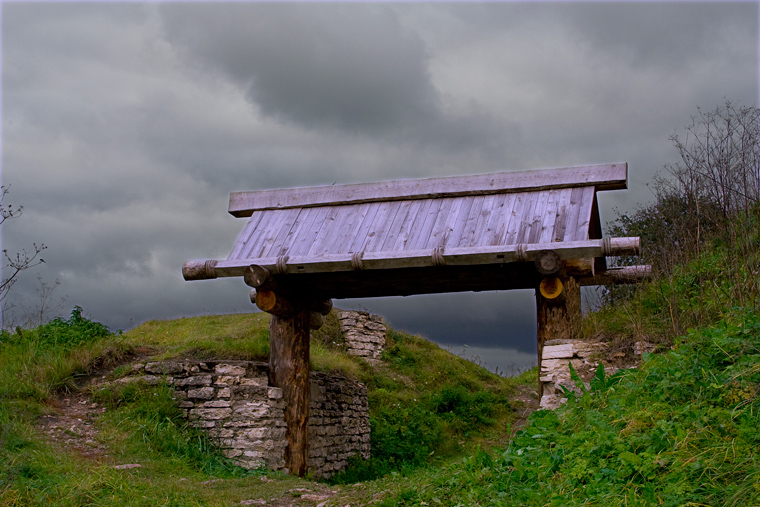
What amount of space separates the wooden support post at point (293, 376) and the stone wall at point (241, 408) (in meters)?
0.15

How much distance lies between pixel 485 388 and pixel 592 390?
35.6ft

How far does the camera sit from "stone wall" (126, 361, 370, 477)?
318 inches

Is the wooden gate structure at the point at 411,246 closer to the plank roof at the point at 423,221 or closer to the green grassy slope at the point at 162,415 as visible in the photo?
the plank roof at the point at 423,221

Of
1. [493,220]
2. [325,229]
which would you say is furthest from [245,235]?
[493,220]

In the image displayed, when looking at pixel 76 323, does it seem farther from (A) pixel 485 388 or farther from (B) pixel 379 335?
(A) pixel 485 388

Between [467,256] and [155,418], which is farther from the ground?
[467,256]

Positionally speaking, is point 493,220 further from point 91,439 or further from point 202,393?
point 91,439

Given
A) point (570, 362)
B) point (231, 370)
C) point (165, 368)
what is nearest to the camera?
point (570, 362)

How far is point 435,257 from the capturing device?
7137mm

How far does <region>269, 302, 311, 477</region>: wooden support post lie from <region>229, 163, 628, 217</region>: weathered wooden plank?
4.87 feet

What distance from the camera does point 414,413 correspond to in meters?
13.7

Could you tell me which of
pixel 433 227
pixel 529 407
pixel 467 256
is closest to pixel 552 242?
pixel 467 256

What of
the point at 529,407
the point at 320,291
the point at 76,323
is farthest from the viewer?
the point at 529,407

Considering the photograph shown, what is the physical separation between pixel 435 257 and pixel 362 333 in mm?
9041
